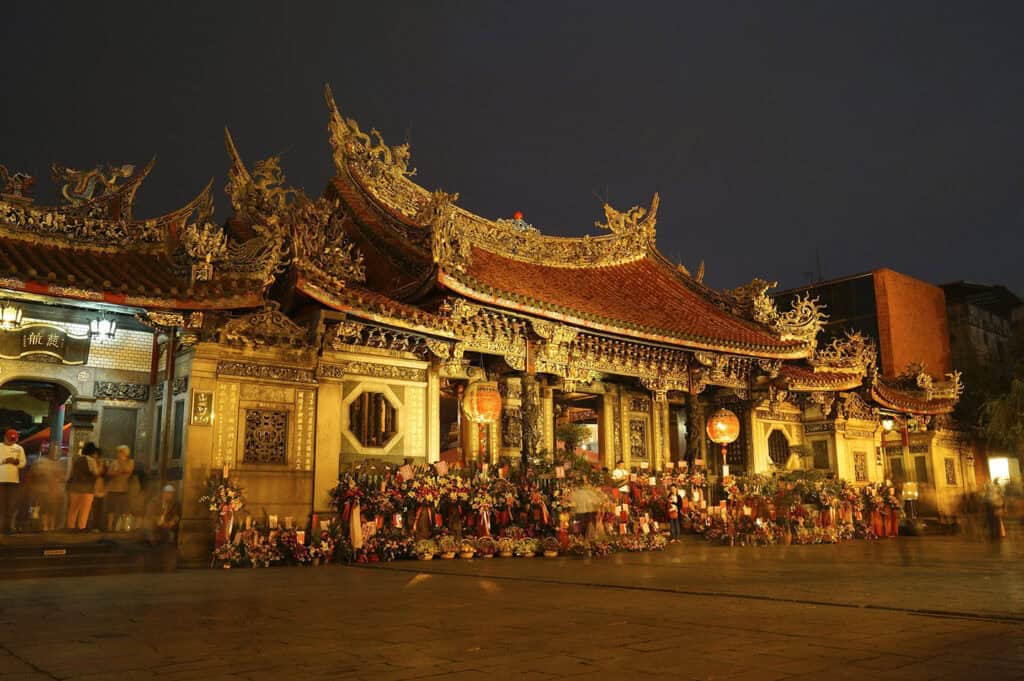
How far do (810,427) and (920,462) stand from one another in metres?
7.00

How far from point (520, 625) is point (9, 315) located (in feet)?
33.9

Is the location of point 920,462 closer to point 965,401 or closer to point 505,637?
point 965,401

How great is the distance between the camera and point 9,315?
12562 millimetres

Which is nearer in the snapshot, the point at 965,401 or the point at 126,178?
the point at 126,178

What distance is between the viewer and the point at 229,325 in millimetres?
13312

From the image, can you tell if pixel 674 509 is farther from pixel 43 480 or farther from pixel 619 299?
pixel 43 480

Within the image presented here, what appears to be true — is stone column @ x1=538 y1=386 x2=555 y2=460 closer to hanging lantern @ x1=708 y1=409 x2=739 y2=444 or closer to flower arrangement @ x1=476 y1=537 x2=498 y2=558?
hanging lantern @ x1=708 y1=409 x2=739 y2=444

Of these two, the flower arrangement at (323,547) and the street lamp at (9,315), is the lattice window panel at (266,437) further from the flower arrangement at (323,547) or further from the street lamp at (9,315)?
the street lamp at (9,315)

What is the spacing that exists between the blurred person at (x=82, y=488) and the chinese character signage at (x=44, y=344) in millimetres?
1600

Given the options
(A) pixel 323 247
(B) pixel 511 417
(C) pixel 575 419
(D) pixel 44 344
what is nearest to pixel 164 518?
(D) pixel 44 344

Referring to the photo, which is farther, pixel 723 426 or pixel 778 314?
pixel 778 314

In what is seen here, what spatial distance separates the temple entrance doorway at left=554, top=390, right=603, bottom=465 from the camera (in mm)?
20531

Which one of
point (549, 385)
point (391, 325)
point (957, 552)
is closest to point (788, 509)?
point (957, 552)

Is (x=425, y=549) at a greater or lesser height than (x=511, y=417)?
lesser
